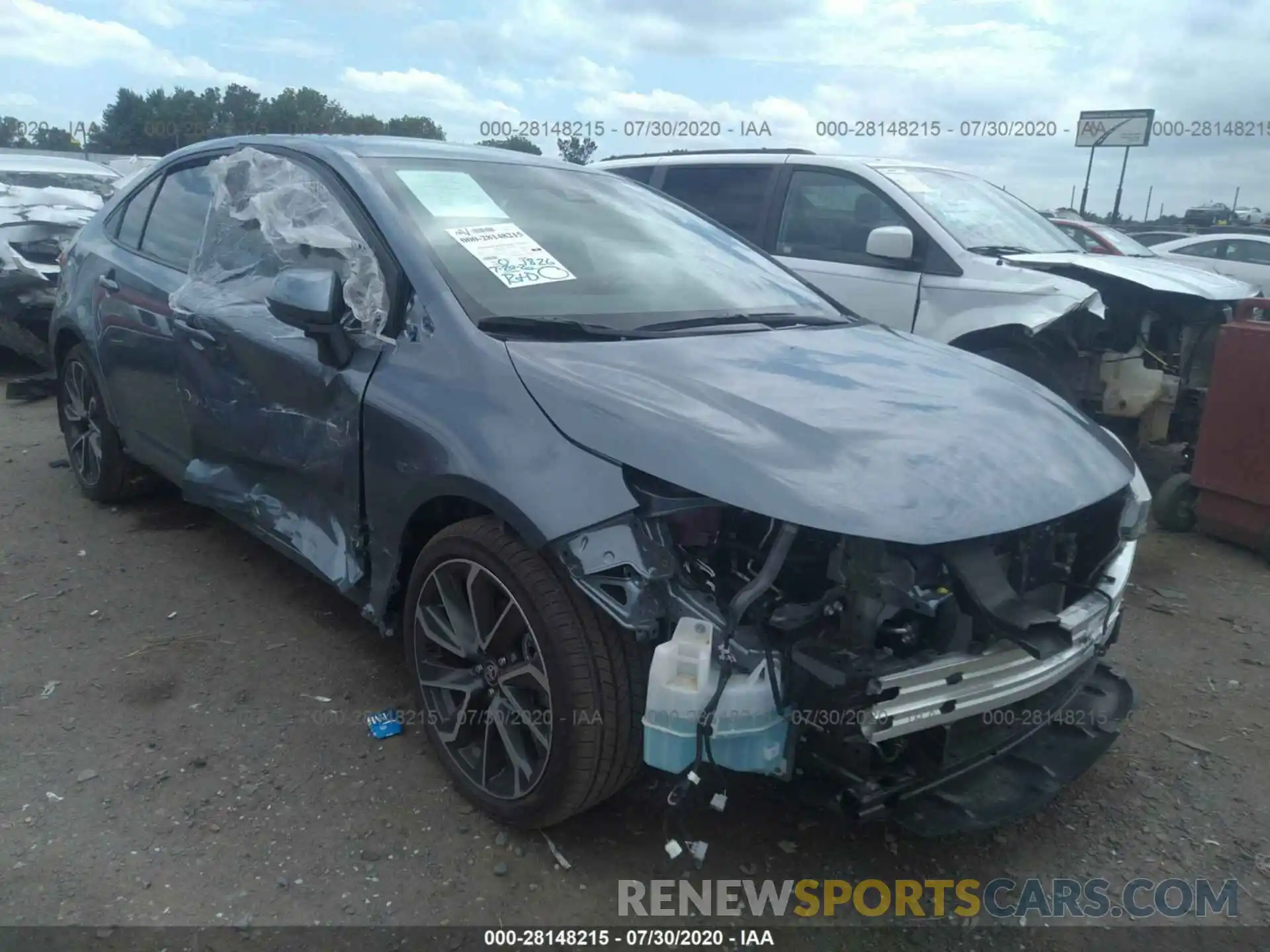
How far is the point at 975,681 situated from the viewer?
214cm

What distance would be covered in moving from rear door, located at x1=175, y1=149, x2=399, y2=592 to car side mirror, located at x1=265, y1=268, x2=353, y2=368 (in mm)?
49

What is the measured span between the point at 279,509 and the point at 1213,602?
3.91 metres

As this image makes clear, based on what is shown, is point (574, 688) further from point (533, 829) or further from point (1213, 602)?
point (1213, 602)

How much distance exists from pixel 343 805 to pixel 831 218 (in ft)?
15.0

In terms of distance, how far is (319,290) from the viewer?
275cm

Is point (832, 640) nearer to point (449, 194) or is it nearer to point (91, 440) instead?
point (449, 194)

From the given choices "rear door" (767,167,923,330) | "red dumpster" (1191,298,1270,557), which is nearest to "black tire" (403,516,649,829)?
"rear door" (767,167,923,330)

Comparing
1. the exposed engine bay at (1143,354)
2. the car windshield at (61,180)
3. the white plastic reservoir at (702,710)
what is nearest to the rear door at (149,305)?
the white plastic reservoir at (702,710)

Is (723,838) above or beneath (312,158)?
beneath

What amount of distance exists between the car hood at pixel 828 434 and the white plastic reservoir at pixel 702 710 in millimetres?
329

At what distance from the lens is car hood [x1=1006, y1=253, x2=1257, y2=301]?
5.39 meters

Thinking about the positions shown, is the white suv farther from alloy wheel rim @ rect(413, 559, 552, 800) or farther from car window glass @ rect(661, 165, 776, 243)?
alloy wheel rim @ rect(413, 559, 552, 800)

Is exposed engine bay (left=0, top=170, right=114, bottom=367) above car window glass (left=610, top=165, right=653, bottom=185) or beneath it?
beneath

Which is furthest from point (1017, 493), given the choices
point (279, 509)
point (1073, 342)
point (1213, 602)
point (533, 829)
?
point (1073, 342)
